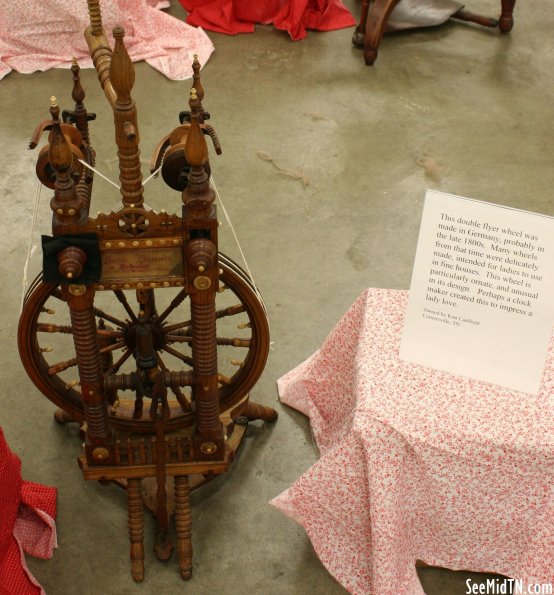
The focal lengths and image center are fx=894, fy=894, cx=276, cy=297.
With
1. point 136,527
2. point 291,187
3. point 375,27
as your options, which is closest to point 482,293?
point 136,527

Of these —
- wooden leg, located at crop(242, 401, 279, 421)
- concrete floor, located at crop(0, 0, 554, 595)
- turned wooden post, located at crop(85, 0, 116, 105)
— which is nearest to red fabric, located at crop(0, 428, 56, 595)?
concrete floor, located at crop(0, 0, 554, 595)

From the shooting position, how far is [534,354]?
2.21 m

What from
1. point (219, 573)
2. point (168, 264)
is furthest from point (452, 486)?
point (168, 264)

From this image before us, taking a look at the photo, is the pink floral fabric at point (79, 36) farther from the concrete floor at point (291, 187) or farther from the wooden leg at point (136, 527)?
the wooden leg at point (136, 527)

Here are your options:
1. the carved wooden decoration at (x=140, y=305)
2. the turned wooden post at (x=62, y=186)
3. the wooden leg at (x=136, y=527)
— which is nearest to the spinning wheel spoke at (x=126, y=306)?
the carved wooden decoration at (x=140, y=305)

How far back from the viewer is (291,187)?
4098 mm

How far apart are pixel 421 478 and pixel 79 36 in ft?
11.6

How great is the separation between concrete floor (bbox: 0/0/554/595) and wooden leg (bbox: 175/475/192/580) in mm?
45

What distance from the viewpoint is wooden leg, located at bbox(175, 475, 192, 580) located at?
101 inches

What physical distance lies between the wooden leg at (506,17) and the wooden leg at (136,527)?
3.90 meters

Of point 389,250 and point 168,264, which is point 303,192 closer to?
point 389,250

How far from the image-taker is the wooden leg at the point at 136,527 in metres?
2.53

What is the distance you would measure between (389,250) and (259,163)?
2.76 ft
